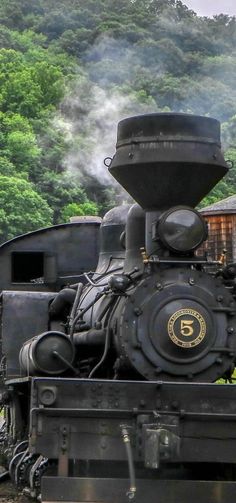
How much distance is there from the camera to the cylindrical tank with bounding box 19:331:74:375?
25.4ft

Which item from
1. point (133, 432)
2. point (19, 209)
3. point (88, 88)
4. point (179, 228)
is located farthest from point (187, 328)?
point (19, 209)

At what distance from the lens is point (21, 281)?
11.4 m

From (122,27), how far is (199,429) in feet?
65.2

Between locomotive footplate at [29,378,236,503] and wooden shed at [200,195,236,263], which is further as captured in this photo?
wooden shed at [200,195,236,263]

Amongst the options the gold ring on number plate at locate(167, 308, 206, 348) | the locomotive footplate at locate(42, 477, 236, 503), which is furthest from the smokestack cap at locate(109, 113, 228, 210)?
the locomotive footplate at locate(42, 477, 236, 503)

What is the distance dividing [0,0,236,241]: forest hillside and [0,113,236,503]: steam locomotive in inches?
175

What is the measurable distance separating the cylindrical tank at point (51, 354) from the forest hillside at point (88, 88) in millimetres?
4563

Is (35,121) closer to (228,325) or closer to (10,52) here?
(10,52)

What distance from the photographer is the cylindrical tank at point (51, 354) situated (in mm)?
7746

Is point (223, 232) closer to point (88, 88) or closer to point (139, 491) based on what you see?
point (88, 88)

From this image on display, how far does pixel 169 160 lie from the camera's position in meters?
7.48

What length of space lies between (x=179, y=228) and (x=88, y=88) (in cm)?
2376

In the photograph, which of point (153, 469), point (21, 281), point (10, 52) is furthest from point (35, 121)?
point (153, 469)

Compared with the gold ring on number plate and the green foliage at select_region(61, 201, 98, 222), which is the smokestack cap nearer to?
the gold ring on number plate
